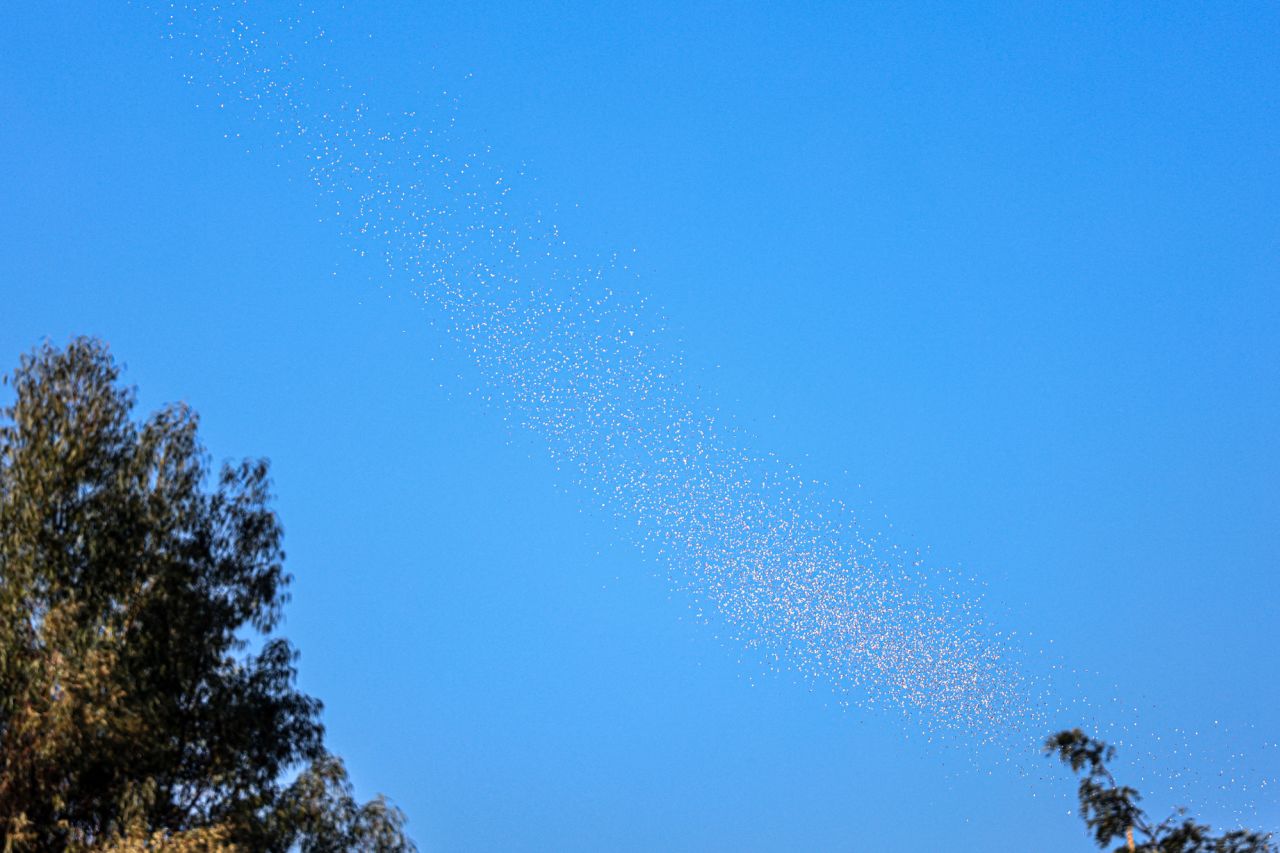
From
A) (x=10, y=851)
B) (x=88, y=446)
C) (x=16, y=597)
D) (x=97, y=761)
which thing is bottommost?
(x=10, y=851)

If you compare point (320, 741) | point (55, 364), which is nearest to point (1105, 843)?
point (320, 741)

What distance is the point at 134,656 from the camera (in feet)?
94.5

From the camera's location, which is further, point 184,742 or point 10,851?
point 184,742

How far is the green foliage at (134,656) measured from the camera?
89.9 feet

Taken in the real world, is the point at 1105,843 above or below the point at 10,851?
above

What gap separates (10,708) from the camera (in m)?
27.4

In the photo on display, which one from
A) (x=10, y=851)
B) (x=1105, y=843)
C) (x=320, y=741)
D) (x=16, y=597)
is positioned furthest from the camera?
(x=320, y=741)

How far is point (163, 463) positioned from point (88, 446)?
5.27ft

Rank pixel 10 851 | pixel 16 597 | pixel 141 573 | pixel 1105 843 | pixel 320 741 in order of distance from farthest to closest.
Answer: pixel 320 741, pixel 141 573, pixel 16 597, pixel 10 851, pixel 1105 843

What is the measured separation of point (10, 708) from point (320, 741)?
695 centimetres

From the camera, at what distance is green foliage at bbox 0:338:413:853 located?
27391mm

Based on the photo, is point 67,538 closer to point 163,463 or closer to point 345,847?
point 163,463

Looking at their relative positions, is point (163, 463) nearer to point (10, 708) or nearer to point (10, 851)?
point (10, 708)

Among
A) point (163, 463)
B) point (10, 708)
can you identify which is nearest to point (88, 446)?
point (163, 463)
